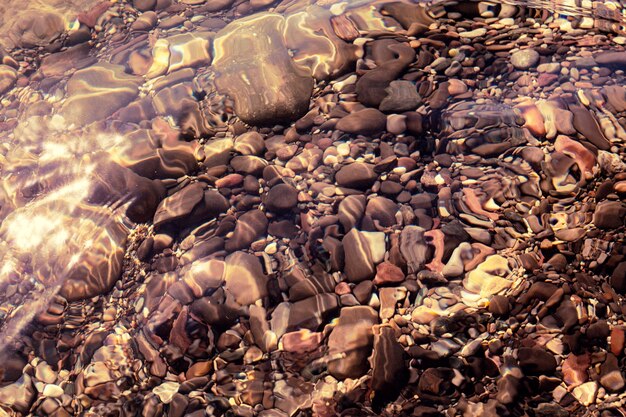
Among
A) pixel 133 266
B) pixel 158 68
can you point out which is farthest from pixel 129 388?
pixel 158 68

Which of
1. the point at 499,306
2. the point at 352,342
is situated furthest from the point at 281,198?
the point at 499,306

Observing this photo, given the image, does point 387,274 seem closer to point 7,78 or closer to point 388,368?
point 388,368

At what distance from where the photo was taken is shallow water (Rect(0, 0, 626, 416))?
1876mm

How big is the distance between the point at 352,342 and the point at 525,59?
1859mm

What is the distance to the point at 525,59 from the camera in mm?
2666

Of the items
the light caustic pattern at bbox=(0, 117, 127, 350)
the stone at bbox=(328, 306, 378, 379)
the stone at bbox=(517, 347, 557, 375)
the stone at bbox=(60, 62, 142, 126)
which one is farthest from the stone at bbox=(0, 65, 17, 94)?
the stone at bbox=(517, 347, 557, 375)

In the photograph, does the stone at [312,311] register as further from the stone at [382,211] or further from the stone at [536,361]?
the stone at [536,361]

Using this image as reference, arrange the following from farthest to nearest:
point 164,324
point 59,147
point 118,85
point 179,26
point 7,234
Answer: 1. point 179,26
2. point 118,85
3. point 59,147
4. point 7,234
5. point 164,324

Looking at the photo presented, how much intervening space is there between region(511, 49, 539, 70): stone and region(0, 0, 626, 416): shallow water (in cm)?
1

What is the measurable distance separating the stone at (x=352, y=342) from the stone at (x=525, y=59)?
5.41ft

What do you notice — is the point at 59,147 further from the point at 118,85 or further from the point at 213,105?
the point at 213,105

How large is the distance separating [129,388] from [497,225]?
170cm

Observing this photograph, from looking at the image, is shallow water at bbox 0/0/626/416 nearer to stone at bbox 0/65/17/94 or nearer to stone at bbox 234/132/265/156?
stone at bbox 234/132/265/156

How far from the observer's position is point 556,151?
226cm
